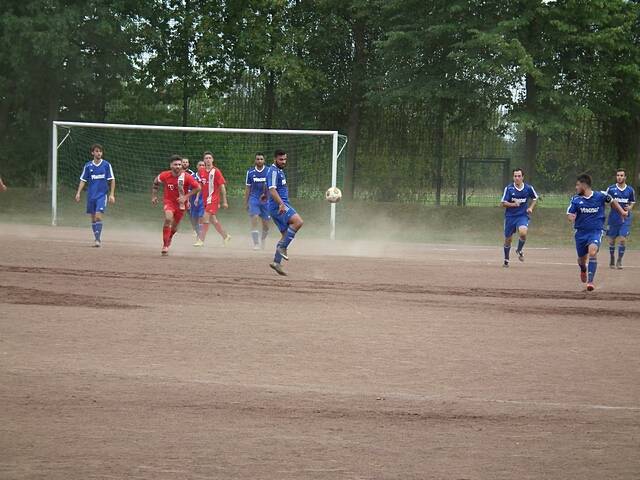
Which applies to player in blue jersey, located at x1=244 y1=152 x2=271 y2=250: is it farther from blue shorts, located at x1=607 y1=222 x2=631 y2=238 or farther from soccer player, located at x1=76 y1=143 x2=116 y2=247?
blue shorts, located at x1=607 y1=222 x2=631 y2=238

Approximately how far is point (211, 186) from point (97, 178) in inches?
111

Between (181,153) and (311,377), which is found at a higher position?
(181,153)

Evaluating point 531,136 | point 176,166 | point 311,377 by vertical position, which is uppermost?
point 531,136

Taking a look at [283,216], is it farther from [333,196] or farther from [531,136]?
[531,136]

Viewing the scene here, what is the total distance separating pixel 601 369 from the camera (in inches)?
395

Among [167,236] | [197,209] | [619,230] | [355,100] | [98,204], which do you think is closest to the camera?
[167,236]

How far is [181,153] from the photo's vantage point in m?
36.3

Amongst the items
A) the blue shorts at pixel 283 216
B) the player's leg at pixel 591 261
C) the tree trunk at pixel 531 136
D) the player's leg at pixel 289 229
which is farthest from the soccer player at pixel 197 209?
the tree trunk at pixel 531 136

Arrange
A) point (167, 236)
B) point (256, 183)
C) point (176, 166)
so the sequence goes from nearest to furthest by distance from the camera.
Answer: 1. point (176, 166)
2. point (167, 236)
3. point (256, 183)

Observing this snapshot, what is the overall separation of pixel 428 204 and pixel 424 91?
4.06 metres

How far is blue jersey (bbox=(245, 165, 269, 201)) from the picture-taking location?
23453mm

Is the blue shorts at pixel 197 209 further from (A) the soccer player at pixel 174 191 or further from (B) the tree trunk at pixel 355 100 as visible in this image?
(B) the tree trunk at pixel 355 100

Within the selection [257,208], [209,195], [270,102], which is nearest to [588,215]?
[257,208]

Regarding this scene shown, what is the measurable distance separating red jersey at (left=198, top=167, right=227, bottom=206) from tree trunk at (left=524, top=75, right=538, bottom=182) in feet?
38.8
